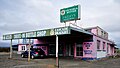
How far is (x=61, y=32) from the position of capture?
18.8 meters

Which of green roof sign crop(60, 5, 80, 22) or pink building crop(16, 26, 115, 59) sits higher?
green roof sign crop(60, 5, 80, 22)

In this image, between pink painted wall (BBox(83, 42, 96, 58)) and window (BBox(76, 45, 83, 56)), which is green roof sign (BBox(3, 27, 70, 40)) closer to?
pink painted wall (BBox(83, 42, 96, 58))

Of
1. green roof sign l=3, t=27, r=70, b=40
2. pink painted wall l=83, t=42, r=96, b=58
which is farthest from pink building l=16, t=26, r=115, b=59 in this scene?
green roof sign l=3, t=27, r=70, b=40

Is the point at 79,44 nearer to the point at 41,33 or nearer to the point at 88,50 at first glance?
the point at 88,50

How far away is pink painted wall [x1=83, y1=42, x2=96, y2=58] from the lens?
26.2 meters

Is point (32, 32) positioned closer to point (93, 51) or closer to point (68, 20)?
point (68, 20)

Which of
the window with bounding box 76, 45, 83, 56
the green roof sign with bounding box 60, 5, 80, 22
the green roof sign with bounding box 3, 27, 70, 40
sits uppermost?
the green roof sign with bounding box 60, 5, 80, 22

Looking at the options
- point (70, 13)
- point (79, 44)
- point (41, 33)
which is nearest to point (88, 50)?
point (79, 44)

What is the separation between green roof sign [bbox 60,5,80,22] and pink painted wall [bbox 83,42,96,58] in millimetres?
4360

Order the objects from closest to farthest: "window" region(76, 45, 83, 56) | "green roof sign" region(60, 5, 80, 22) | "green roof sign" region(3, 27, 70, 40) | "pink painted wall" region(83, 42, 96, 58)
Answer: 1. "green roof sign" region(3, 27, 70, 40)
2. "green roof sign" region(60, 5, 80, 22)
3. "pink painted wall" region(83, 42, 96, 58)
4. "window" region(76, 45, 83, 56)

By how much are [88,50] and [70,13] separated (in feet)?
19.2

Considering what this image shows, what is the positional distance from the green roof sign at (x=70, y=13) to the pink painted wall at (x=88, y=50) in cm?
436

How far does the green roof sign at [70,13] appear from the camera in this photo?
2482 centimetres

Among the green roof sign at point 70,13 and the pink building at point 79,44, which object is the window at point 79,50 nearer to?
the pink building at point 79,44
